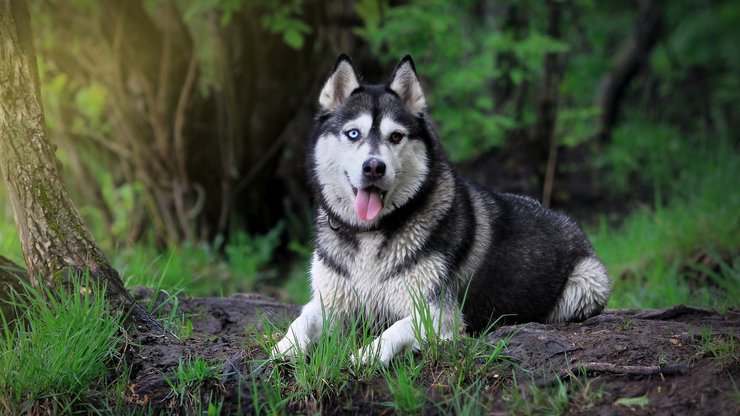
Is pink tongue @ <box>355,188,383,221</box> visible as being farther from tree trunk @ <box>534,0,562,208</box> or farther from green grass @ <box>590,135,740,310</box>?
tree trunk @ <box>534,0,562,208</box>

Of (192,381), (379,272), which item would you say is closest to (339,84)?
(379,272)

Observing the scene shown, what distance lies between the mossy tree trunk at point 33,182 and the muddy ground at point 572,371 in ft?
1.66

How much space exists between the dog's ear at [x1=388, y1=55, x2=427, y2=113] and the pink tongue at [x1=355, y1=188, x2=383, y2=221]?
633 mm

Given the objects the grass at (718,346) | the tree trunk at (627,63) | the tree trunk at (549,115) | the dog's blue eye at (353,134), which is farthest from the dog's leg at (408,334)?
the tree trunk at (627,63)

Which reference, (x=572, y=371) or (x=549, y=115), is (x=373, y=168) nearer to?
(x=572, y=371)

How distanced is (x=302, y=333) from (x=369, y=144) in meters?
1.07

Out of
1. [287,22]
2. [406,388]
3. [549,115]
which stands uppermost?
[287,22]

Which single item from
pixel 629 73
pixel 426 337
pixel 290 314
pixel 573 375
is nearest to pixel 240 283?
Answer: pixel 290 314

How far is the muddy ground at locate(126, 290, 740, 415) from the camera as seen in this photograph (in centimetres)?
336

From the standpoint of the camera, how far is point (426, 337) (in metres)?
3.81

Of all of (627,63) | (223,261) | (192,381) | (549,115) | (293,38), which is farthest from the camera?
(627,63)

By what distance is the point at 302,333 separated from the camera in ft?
13.1

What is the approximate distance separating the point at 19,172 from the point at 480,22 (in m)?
8.68

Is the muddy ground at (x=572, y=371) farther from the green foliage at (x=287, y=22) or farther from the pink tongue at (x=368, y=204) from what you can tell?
the green foliage at (x=287, y=22)
